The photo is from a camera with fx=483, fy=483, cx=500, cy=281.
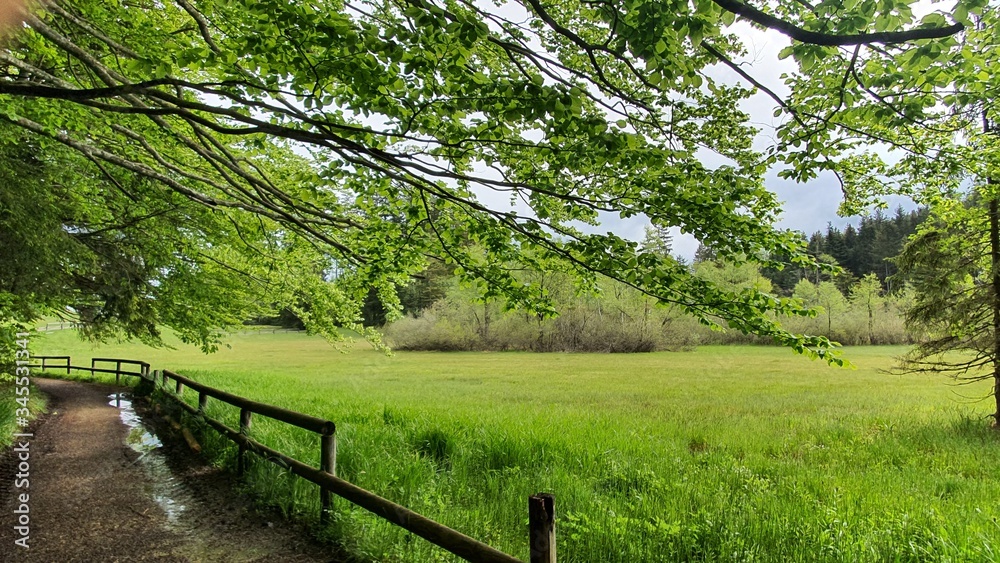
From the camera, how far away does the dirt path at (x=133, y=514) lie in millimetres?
4211

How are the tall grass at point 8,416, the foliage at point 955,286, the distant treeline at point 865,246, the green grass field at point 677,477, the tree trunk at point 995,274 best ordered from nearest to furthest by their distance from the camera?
the green grass field at point 677,477 < the tall grass at point 8,416 < the tree trunk at point 995,274 < the foliage at point 955,286 < the distant treeline at point 865,246

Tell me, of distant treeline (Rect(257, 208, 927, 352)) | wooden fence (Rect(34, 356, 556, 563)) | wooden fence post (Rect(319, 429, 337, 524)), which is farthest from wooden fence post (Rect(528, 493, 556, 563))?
distant treeline (Rect(257, 208, 927, 352))

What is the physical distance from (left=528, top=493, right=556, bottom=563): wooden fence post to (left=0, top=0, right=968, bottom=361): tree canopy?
8.06 feet

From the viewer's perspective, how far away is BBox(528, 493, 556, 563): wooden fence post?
8.72 ft

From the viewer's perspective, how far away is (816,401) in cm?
1706

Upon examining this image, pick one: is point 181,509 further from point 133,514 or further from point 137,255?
point 137,255

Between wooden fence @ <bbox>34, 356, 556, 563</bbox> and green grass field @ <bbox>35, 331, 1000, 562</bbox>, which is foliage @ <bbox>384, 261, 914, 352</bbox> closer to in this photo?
green grass field @ <bbox>35, 331, 1000, 562</bbox>

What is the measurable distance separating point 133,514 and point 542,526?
4889 millimetres

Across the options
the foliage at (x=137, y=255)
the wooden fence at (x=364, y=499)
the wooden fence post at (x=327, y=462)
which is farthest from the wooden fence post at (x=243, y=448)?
the foliage at (x=137, y=255)

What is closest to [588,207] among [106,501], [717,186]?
[717,186]

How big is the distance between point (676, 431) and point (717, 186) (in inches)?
306

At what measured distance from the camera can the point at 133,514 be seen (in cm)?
509

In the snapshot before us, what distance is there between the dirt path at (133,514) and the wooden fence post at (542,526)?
2214 mm

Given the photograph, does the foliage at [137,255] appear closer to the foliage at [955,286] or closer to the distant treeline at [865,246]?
the foliage at [955,286]
